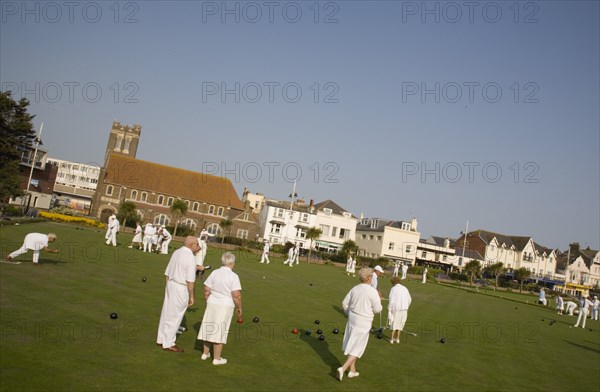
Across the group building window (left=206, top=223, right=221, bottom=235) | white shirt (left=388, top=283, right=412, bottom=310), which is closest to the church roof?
building window (left=206, top=223, right=221, bottom=235)

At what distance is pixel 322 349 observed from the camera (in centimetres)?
1126

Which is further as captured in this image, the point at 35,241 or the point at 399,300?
the point at 35,241

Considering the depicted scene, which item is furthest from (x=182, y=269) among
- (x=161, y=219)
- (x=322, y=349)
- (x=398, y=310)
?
(x=161, y=219)

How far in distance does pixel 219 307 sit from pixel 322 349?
12.3ft

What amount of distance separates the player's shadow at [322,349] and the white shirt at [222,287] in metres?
2.61

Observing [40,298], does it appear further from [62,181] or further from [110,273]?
[62,181]

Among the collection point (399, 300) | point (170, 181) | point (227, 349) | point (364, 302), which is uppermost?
point (170, 181)

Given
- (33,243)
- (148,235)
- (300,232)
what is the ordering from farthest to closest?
(300,232) < (148,235) < (33,243)

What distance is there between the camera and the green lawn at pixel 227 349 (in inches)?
289

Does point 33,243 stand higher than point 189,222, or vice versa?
point 189,222

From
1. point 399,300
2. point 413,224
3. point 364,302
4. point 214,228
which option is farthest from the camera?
point 413,224

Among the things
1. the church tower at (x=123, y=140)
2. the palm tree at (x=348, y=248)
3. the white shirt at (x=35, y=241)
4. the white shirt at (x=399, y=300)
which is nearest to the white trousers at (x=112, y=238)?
the white shirt at (x=35, y=241)

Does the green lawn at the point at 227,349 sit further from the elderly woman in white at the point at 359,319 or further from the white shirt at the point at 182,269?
the white shirt at the point at 182,269

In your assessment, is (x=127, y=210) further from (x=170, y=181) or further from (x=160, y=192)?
Result: (x=170, y=181)
